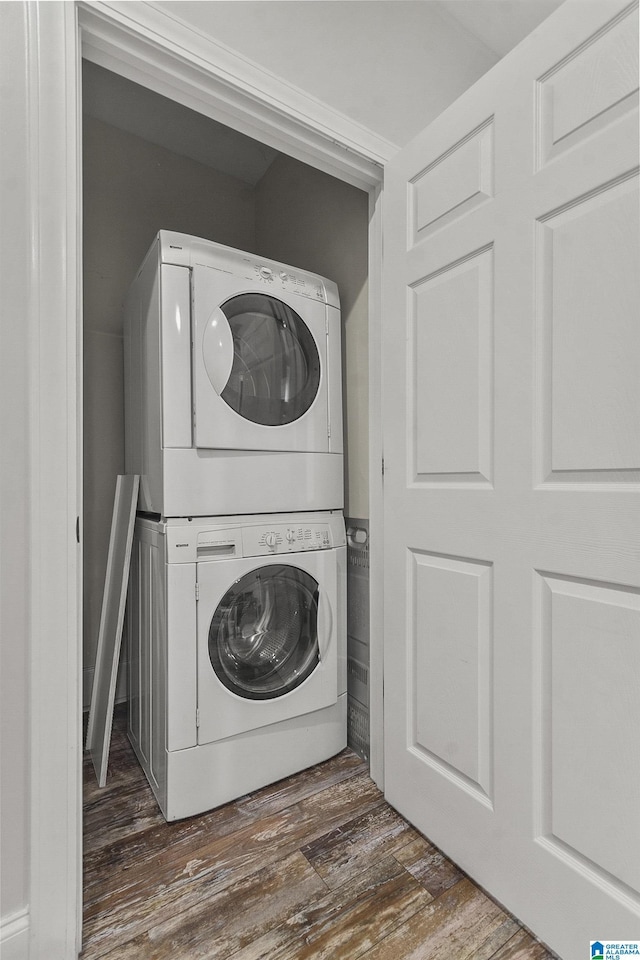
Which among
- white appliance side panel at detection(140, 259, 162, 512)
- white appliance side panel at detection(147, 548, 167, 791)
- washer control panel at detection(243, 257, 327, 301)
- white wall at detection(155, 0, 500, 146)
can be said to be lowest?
white appliance side panel at detection(147, 548, 167, 791)

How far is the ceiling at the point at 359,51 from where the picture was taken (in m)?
1.28

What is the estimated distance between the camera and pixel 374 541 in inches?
64.3

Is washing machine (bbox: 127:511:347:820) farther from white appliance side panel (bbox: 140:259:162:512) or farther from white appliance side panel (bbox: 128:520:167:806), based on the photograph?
white appliance side panel (bbox: 140:259:162:512)

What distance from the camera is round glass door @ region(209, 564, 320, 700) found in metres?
1.51

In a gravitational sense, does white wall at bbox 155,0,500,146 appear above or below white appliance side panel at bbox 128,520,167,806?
above

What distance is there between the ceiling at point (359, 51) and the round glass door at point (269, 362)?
0.60m

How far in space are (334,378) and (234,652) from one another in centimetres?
97

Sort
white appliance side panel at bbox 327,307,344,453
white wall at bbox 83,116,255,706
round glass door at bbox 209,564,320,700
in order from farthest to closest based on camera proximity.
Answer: white wall at bbox 83,116,255,706
white appliance side panel at bbox 327,307,344,453
round glass door at bbox 209,564,320,700
